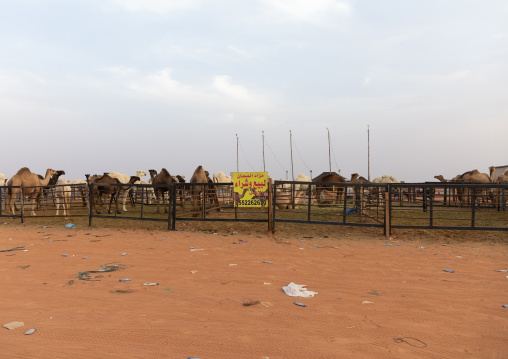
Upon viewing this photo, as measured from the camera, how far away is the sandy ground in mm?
2844

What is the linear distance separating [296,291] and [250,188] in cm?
608

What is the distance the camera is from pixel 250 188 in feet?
33.4

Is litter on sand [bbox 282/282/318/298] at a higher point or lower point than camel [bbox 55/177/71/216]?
lower

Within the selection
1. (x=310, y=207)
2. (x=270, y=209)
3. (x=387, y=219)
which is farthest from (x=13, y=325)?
(x=310, y=207)

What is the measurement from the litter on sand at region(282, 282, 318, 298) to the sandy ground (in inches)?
4.6

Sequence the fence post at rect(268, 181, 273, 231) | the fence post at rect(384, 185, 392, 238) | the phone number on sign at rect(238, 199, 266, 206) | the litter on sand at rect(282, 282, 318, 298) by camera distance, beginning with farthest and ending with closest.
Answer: the phone number on sign at rect(238, 199, 266, 206), the fence post at rect(268, 181, 273, 231), the fence post at rect(384, 185, 392, 238), the litter on sand at rect(282, 282, 318, 298)

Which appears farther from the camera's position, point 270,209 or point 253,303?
point 270,209

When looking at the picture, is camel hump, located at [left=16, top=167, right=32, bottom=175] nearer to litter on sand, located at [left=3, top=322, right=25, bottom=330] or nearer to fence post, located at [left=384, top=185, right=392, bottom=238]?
litter on sand, located at [left=3, top=322, right=25, bottom=330]

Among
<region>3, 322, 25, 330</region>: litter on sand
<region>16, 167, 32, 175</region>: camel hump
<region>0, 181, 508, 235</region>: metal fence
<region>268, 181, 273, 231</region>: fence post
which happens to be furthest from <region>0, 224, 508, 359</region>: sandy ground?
<region>16, 167, 32, 175</region>: camel hump

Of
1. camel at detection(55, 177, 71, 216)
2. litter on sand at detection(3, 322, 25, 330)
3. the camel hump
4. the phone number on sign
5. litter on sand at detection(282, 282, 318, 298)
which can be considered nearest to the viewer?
litter on sand at detection(3, 322, 25, 330)

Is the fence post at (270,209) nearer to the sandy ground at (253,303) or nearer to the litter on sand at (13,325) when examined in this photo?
the sandy ground at (253,303)

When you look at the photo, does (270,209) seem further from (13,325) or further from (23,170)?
Result: (23,170)

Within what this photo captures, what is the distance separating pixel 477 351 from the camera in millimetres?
2801

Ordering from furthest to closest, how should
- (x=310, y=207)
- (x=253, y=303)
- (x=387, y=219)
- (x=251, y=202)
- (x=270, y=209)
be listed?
(x=310, y=207) < (x=251, y=202) < (x=270, y=209) < (x=387, y=219) < (x=253, y=303)
